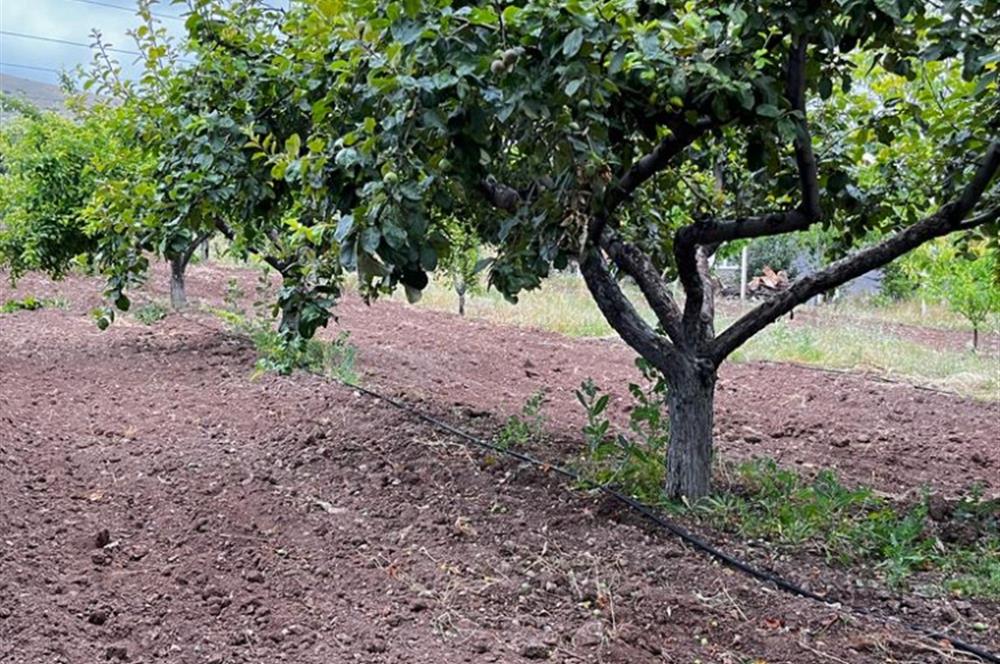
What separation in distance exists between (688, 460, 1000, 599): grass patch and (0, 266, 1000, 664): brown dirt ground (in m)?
0.16

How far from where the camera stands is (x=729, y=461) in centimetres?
369

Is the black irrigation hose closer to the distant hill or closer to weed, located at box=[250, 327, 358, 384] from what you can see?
weed, located at box=[250, 327, 358, 384]

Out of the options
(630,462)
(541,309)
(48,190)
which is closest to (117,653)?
(630,462)

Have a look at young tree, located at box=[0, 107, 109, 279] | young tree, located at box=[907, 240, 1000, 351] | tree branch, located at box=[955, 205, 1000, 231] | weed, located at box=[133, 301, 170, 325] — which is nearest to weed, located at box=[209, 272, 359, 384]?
young tree, located at box=[0, 107, 109, 279]

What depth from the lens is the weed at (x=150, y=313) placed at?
7258 mm

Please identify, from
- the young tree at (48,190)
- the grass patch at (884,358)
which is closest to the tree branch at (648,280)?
the grass patch at (884,358)

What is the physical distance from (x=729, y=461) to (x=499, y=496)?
128 cm

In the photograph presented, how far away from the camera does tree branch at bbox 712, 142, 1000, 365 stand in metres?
2.40

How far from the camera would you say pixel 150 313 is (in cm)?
746

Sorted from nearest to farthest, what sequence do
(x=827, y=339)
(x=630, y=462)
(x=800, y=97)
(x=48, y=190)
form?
(x=800, y=97), (x=630, y=462), (x=48, y=190), (x=827, y=339)

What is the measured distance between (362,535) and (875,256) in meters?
1.92

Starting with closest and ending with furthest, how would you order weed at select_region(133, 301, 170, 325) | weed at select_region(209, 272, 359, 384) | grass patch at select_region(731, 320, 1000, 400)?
weed at select_region(209, 272, 359, 384)
grass patch at select_region(731, 320, 1000, 400)
weed at select_region(133, 301, 170, 325)

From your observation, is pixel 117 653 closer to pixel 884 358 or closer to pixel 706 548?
pixel 706 548

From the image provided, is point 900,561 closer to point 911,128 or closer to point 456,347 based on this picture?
point 911,128
